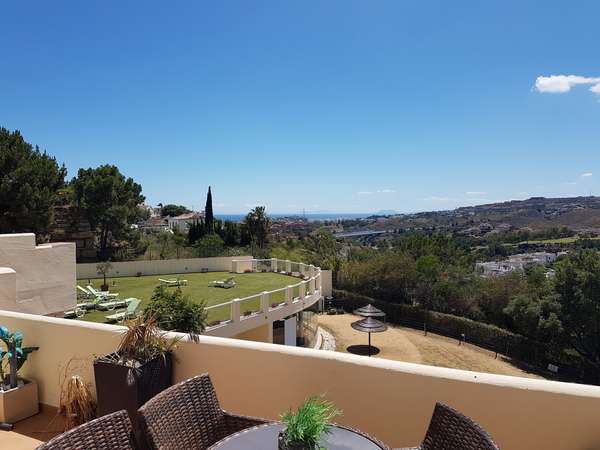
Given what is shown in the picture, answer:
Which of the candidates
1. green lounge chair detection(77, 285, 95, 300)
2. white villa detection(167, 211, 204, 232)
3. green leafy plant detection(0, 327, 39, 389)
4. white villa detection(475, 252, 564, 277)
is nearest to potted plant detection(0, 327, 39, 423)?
green leafy plant detection(0, 327, 39, 389)

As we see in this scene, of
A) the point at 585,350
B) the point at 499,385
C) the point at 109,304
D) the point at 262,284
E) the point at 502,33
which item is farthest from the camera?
the point at 585,350

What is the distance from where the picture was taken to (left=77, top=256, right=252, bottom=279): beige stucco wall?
18438 millimetres

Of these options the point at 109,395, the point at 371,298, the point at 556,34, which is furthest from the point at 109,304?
the point at 371,298

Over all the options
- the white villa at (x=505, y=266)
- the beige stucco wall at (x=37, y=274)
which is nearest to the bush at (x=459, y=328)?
the white villa at (x=505, y=266)

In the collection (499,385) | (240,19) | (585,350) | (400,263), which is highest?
(240,19)

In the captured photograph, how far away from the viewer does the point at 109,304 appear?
11727mm

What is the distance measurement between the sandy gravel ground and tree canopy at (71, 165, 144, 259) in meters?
14.1

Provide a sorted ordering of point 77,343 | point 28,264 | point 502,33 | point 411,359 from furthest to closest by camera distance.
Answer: point 411,359
point 502,33
point 28,264
point 77,343

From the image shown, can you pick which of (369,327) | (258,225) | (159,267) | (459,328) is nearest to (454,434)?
(369,327)

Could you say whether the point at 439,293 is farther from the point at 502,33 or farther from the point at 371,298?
the point at 502,33

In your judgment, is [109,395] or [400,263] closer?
[109,395]

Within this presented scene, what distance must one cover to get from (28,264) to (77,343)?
10.4 feet

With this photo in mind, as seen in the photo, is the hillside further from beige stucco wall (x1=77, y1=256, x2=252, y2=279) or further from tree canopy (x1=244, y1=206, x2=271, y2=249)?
beige stucco wall (x1=77, y1=256, x2=252, y2=279)

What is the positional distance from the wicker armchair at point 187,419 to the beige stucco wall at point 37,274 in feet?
13.3
